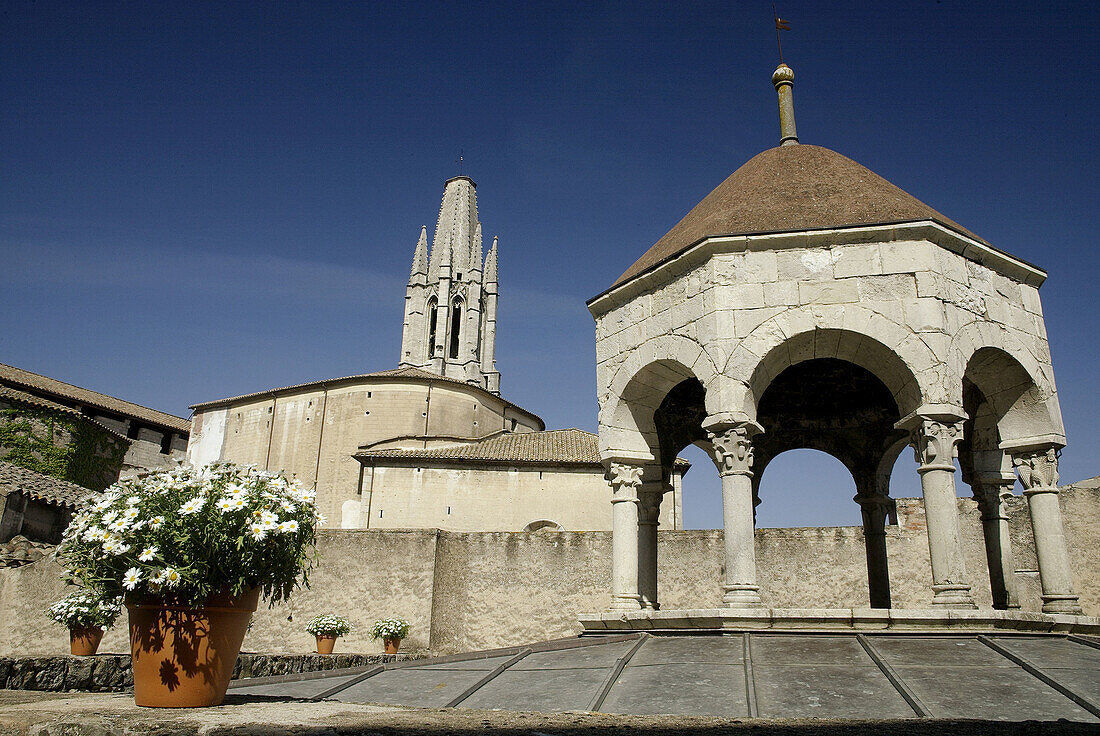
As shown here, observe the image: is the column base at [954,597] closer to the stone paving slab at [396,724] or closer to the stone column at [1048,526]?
the stone column at [1048,526]

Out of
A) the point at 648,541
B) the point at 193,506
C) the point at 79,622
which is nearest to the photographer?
the point at 193,506

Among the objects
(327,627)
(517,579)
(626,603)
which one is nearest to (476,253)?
(517,579)

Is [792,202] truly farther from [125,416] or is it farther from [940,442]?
[125,416]

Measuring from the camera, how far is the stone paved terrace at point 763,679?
15.0ft

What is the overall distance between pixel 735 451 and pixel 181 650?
4922mm

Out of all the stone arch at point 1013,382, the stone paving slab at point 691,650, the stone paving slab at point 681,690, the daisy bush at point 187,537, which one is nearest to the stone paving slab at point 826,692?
the stone paving slab at point 681,690

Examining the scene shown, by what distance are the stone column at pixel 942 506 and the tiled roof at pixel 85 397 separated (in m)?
40.5

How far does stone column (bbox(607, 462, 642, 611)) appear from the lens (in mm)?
8086

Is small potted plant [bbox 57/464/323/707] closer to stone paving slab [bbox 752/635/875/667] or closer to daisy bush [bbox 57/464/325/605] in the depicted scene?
daisy bush [bbox 57/464/325/605]

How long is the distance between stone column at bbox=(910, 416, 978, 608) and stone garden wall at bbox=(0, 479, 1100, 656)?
760 centimetres

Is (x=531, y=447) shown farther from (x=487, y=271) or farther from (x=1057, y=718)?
(x=487, y=271)

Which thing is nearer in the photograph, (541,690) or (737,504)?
(541,690)

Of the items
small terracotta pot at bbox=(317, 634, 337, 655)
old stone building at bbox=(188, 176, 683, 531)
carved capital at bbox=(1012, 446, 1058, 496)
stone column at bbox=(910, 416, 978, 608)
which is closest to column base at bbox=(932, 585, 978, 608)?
stone column at bbox=(910, 416, 978, 608)

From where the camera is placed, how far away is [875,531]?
10.7m
